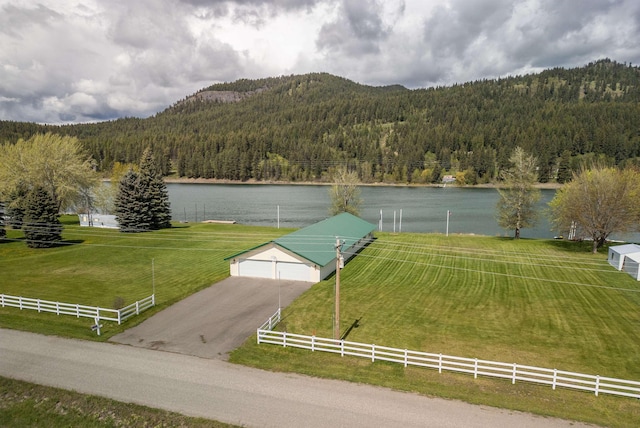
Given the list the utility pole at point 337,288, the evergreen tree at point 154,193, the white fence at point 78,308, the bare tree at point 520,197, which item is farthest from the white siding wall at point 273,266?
the bare tree at point 520,197

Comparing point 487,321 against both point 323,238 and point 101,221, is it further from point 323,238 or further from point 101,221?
point 101,221

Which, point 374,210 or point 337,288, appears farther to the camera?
point 374,210

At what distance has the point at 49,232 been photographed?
44.9m

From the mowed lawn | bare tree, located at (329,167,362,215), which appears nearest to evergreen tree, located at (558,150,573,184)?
bare tree, located at (329,167,362,215)

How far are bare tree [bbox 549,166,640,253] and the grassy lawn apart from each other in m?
3.22

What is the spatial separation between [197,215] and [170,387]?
72376 mm

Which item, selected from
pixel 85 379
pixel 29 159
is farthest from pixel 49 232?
pixel 85 379

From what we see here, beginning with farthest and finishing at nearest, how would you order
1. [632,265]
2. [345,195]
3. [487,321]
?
[345,195]
[632,265]
[487,321]

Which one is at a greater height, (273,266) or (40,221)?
(40,221)

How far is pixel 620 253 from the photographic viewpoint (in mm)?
34188

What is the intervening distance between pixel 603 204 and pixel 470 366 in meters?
32.4

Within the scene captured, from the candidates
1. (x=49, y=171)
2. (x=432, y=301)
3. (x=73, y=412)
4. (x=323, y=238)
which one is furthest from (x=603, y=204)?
(x=49, y=171)

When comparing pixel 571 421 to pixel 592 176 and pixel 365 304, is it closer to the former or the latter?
Result: pixel 365 304

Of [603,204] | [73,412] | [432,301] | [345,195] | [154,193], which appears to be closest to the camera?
[73,412]
